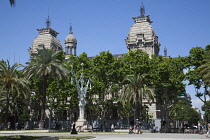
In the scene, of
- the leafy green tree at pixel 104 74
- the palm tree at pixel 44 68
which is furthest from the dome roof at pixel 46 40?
the palm tree at pixel 44 68

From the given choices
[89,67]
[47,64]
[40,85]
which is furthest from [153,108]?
[47,64]

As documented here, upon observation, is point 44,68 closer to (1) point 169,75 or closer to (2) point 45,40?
(1) point 169,75

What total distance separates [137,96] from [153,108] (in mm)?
21229

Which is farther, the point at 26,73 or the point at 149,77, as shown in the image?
the point at 149,77

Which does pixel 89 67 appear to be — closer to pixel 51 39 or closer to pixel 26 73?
pixel 26 73

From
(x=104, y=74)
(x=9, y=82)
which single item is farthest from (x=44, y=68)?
(x=104, y=74)

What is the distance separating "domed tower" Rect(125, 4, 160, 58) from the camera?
66438mm

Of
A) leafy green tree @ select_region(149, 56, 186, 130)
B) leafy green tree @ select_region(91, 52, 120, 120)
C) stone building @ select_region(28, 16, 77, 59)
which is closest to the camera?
leafy green tree @ select_region(149, 56, 186, 130)

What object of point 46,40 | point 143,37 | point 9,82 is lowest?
point 9,82

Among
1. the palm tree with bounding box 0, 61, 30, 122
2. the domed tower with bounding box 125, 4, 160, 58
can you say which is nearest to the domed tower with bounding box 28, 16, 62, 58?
the domed tower with bounding box 125, 4, 160, 58

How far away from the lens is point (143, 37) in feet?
220

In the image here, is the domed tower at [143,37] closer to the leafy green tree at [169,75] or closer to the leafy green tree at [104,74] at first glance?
the leafy green tree at [169,75]

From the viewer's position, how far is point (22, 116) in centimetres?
5688

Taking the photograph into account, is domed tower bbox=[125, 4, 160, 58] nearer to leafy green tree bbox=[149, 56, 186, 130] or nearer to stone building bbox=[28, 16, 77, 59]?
leafy green tree bbox=[149, 56, 186, 130]
